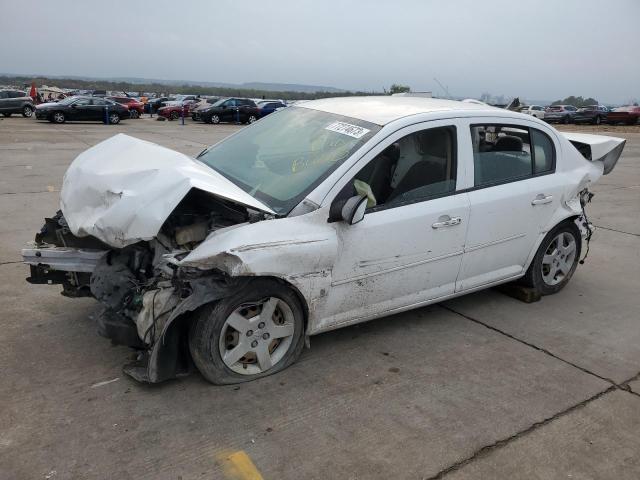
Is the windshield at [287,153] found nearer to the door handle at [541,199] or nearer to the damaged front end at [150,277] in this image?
the damaged front end at [150,277]

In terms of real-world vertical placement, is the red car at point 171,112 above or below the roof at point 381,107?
below

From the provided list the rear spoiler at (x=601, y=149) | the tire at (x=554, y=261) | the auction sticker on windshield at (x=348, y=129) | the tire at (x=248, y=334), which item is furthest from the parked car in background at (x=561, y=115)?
the tire at (x=248, y=334)

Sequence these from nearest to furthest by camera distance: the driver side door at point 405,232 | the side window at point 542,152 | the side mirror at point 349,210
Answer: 1. the side mirror at point 349,210
2. the driver side door at point 405,232
3. the side window at point 542,152

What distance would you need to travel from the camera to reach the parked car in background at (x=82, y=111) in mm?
24781

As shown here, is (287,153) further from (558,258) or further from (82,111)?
(82,111)

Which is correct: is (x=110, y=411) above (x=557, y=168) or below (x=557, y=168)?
below

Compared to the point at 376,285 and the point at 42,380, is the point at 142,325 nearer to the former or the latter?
the point at 42,380

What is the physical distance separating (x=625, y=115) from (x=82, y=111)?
33.1 meters

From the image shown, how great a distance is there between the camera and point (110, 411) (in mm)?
2955

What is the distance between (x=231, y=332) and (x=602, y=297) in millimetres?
3534

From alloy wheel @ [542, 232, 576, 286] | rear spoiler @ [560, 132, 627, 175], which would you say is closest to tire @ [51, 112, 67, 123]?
rear spoiler @ [560, 132, 627, 175]

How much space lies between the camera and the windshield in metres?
3.44

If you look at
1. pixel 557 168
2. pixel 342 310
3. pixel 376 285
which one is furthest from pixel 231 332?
pixel 557 168

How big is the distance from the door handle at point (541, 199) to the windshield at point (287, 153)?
1537mm
